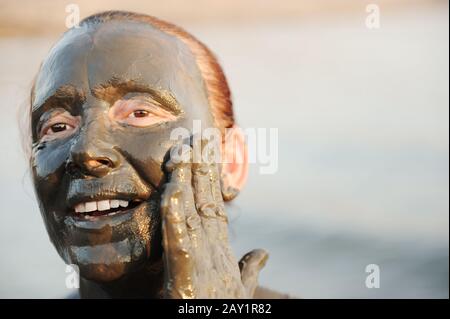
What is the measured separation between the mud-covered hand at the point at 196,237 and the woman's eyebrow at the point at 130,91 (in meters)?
0.18

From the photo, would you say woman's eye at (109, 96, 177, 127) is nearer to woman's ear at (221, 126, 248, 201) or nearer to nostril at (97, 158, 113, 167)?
nostril at (97, 158, 113, 167)

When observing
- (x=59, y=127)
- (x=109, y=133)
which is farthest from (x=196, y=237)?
(x=59, y=127)

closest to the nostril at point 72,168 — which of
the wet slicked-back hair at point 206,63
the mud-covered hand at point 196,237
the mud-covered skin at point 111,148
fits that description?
the mud-covered skin at point 111,148

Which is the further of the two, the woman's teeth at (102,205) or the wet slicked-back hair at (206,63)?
the wet slicked-back hair at (206,63)

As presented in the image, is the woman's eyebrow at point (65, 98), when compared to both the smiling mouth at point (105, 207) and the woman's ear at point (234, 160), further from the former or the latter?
the woman's ear at point (234, 160)

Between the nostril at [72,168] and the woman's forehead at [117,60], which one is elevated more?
the woman's forehead at [117,60]

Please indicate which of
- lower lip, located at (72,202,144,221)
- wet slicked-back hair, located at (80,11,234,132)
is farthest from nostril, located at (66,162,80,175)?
wet slicked-back hair, located at (80,11,234,132)

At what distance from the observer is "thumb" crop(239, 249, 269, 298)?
2039 mm

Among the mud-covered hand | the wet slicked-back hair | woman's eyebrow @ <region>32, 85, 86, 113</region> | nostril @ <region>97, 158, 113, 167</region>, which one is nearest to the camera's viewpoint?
the mud-covered hand

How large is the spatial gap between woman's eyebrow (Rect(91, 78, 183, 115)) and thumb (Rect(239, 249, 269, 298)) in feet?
1.48

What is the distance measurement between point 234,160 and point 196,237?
51cm

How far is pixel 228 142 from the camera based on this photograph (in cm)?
228

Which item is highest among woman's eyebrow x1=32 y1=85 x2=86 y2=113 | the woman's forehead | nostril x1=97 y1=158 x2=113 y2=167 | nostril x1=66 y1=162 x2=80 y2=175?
the woman's forehead

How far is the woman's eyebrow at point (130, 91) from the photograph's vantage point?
6.50ft
